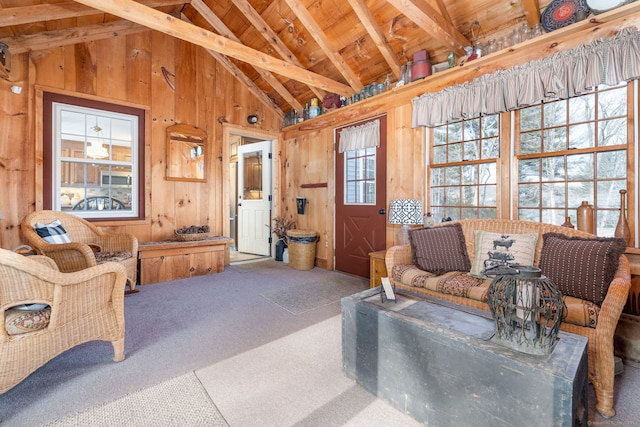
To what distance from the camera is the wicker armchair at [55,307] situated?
1435 mm

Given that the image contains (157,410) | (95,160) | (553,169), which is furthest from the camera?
(95,160)

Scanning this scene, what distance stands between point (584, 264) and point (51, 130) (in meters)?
5.41

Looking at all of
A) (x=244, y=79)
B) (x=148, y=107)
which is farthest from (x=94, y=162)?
(x=244, y=79)

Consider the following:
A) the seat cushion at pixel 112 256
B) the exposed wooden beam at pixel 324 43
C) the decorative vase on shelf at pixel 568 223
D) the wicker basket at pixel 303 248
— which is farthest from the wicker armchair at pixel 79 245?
the decorative vase on shelf at pixel 568 223

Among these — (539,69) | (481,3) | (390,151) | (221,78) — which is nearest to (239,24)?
(221,78)

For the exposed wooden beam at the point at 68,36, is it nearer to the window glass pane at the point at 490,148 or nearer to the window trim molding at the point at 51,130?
the window trim molding at the point at 51,130

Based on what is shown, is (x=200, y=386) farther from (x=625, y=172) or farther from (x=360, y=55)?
(x=360, y=55)

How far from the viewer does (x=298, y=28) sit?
4023 millimetres

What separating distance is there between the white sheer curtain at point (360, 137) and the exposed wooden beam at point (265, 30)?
1375 mm

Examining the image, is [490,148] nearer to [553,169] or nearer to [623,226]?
[553,169]

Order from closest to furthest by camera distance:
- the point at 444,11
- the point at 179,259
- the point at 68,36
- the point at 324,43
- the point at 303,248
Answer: the point at 444,11, the point at 68,36, the point at 324,43, the point at 179,259, the point at 303,248

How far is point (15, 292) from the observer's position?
1.45 metres

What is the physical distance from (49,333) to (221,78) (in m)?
4.40

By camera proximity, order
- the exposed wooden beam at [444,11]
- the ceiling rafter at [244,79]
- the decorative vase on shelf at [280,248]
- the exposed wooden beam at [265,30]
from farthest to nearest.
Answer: the decorative vase on shelf at [280,248], the ceiling rafter at [244,79], the exposed wooden beam at [265,30], the exposed wooden beam at [444,11]
